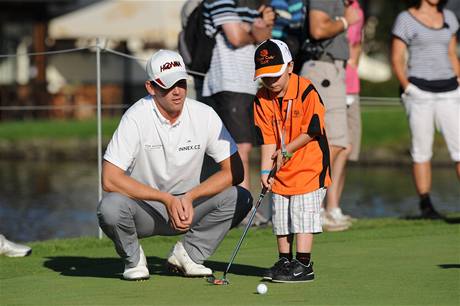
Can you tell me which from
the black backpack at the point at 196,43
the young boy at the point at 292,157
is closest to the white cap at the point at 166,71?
the young boy at the point at 292,157

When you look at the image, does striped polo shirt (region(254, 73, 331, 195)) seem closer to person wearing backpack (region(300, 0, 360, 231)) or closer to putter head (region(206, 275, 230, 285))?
putter head (region(206, 275, 230, 285))

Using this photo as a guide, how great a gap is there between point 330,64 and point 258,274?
9.35ft

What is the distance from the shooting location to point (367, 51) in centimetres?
3772

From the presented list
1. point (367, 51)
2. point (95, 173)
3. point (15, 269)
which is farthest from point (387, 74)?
point (15, 269)

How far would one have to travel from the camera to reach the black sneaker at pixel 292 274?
6.98 meters

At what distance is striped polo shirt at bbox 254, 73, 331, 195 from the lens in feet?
23.4

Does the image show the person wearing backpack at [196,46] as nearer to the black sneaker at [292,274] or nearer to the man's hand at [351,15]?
the man's hand at [351,15]

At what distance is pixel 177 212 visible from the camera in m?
7.02

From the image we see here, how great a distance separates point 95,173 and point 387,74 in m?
22.7

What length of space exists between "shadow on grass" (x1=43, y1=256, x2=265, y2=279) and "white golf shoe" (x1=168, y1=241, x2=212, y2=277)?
0.07m

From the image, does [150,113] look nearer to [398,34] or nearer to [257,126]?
[257,126]

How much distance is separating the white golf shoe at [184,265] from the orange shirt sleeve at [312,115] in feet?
3.27

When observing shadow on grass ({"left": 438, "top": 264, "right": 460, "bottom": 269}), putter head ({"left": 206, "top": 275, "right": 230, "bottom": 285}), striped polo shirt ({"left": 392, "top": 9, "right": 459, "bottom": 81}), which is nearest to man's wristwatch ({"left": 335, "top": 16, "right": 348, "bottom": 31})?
striped polo shirt ({"left": 392, "top": 9, "right": 459, "bottom": 81})

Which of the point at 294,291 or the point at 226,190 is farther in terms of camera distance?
the point at 226,190
